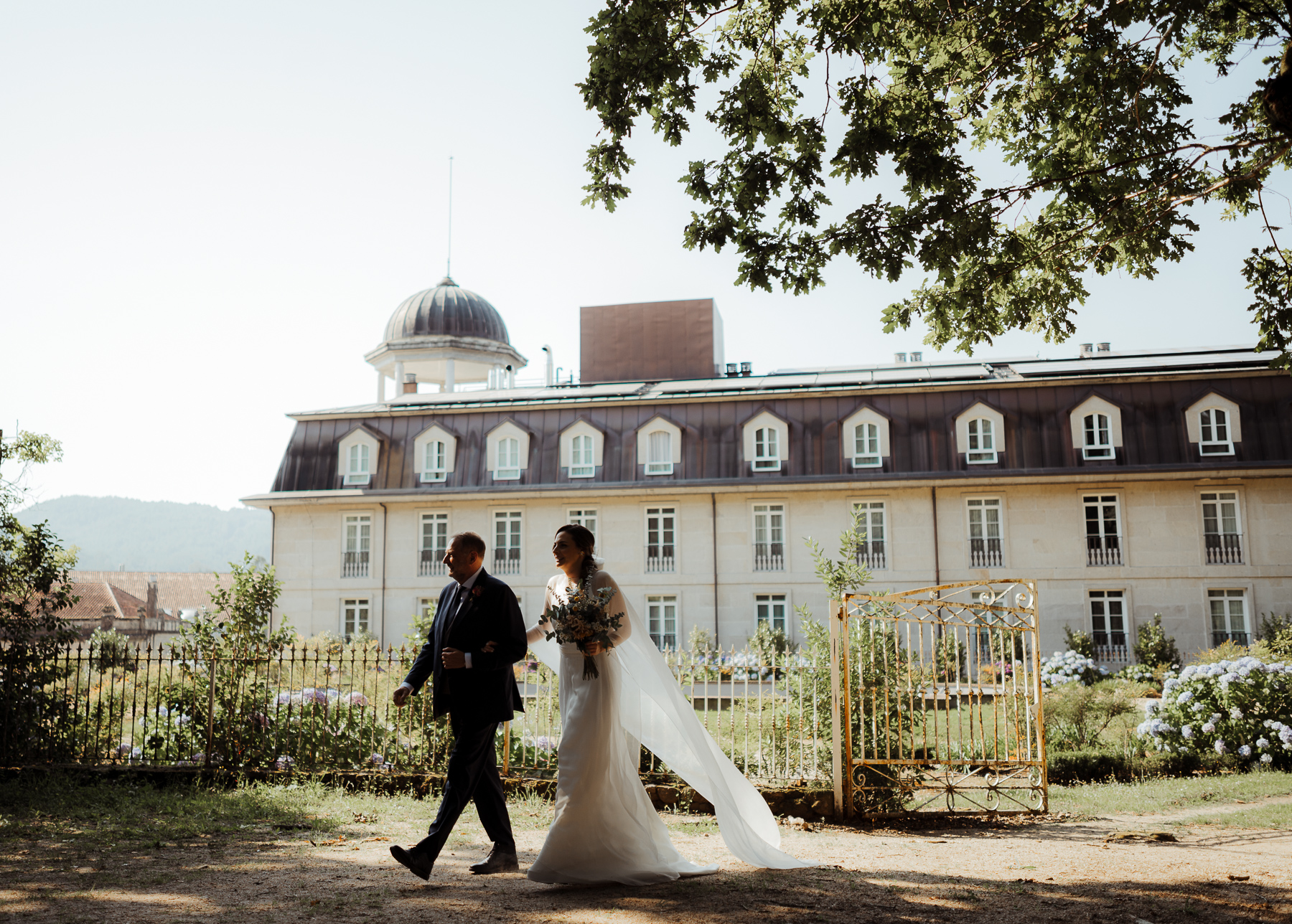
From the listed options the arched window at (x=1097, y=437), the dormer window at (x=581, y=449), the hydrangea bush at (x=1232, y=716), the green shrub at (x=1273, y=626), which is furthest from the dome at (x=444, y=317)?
the hydrangea bush at (x=1232, y=716)

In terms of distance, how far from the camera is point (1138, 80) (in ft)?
28.2

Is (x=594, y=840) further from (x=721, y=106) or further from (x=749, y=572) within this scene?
(x=749, y=572)

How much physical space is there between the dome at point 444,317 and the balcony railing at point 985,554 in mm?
21991

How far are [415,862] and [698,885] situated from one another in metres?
1.69

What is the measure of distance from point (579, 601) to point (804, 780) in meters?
4.34

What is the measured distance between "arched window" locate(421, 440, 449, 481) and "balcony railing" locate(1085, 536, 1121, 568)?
64.0 feet

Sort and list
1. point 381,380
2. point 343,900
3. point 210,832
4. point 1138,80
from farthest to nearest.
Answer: point 381,380 < point 1138,80 < point 210,832 < point 343,900

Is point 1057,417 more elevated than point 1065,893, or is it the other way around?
point 1057,417

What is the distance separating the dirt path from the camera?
516 centimetres

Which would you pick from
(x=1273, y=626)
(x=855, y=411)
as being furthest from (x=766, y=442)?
(x=1273, y=626)

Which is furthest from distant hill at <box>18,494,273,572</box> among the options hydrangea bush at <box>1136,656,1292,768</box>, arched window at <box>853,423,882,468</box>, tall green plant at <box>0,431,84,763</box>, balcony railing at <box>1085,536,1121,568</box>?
hydrangea bush at <box>1136,656,1292,768</box>

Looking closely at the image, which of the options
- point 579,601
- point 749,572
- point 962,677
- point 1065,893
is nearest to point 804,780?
point 1065,893

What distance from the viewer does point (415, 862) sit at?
5.74m

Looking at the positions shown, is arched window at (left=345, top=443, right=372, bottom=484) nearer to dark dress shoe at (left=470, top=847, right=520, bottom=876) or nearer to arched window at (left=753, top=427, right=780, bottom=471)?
arched window at (left=753, top=427, right=780, bottom=471)
